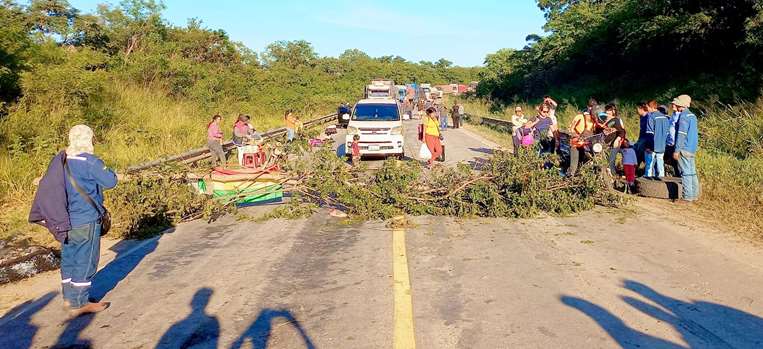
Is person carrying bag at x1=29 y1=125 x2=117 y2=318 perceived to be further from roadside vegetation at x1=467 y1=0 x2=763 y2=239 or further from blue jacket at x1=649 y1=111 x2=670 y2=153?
blue jacket at x1=649 y1=111 x2=670 y2=153

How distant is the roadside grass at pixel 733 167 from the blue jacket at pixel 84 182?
7.74 m

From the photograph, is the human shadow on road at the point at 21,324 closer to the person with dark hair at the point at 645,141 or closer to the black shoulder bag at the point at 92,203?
the black shoulder bag at the point at 92,203

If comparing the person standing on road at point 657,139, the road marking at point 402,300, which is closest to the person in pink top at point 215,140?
the road marking at point 402,300

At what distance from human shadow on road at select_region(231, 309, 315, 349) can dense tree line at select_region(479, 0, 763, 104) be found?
19.3m

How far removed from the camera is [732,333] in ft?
14.6

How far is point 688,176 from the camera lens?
9680 millimetres

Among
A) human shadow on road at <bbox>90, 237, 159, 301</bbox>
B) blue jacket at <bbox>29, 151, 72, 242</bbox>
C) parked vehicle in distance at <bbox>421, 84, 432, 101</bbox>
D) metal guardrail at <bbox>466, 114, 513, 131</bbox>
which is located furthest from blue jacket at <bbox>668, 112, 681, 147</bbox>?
parked vehicle in distance at <bbox>421, 84, 432, 101</bbox>

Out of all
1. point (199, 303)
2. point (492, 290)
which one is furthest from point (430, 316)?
point (199, 303)

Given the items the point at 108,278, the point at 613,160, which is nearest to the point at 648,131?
the point at 613,160

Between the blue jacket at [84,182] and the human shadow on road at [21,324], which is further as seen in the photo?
the blue jacket at [84,182]

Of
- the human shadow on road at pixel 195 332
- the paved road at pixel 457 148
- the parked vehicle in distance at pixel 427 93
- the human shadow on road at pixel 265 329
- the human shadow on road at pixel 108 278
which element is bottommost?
the human shadow on road at pixel 108 278

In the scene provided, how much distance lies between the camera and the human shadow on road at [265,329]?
4359mm

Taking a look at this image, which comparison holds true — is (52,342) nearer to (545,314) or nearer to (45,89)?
(545,314)

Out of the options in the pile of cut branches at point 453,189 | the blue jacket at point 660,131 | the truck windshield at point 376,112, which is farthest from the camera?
the truck windshield at point 376,112
